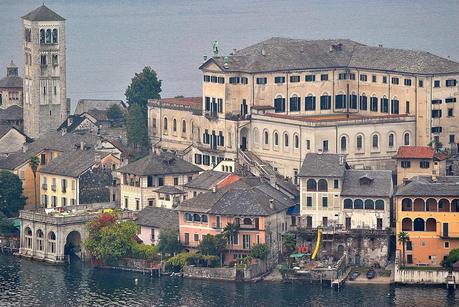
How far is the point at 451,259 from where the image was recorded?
123375mm

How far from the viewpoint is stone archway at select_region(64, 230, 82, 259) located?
134625 millimetres

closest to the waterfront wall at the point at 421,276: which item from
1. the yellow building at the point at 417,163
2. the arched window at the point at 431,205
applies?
the arched window at the point at 431,205

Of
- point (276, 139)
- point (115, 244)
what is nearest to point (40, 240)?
point (115, 244)

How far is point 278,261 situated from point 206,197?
675 cm

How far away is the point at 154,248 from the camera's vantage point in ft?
427

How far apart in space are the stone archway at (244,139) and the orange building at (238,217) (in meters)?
19.3

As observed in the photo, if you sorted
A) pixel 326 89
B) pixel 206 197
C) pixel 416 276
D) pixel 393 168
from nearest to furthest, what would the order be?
pixel 416 276 < pixel 206 197 < pixel 393 168 < pixel 326 89

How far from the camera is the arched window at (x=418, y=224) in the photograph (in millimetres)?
125375

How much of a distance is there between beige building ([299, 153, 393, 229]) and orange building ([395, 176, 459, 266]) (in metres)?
3.05

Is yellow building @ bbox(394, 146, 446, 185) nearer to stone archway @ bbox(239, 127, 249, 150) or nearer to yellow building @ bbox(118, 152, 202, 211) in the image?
yellow building @ bbox(118, 152, 202, 211)

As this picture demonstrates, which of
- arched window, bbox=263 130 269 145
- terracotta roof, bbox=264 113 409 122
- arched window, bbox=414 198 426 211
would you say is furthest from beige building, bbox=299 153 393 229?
arched window, bbox=263 130 269 145

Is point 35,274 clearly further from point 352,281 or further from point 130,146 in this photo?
point 130,146

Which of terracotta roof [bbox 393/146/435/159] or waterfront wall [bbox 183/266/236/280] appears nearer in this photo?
waterfront wall [bbox 183/266/236/280]

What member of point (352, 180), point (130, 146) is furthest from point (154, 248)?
point (130, 146)
